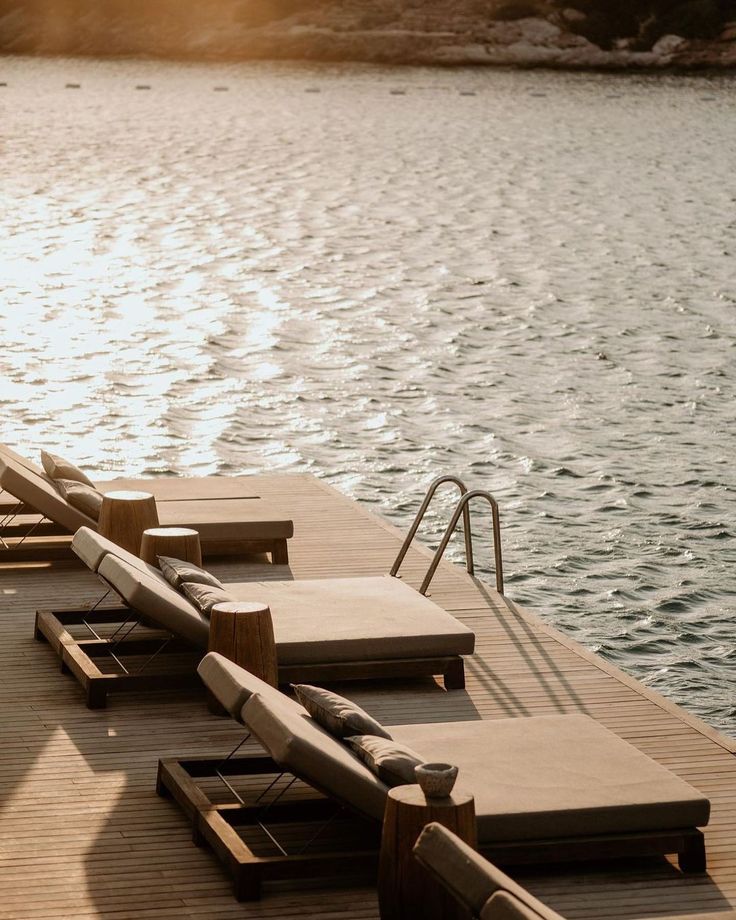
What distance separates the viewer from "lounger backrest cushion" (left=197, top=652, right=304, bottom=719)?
5.16 meters

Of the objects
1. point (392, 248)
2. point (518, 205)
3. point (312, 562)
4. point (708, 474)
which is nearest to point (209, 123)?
point (518, 205)

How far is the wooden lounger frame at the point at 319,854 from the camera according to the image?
16.3ft

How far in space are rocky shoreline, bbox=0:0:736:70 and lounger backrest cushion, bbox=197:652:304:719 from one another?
63949 millimetres

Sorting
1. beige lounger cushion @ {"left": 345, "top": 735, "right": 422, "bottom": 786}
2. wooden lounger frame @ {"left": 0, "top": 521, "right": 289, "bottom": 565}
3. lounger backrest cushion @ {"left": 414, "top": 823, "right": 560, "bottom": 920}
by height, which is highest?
lounger backrest cushion @ {"left": 414, "top": 823, "right": 560, "bottom": 920}

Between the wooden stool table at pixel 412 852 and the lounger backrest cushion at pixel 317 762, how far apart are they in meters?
0.32

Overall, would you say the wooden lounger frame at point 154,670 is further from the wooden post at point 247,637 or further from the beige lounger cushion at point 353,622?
the wooden post at point 247,637

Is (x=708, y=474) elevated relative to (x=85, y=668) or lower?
lower

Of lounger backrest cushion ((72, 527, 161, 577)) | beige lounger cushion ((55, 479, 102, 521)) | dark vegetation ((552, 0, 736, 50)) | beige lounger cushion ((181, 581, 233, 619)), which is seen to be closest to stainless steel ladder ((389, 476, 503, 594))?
beige lounger cushion ((181, 581, 233, 619))

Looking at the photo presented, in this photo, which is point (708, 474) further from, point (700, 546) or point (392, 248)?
point (392, 248)

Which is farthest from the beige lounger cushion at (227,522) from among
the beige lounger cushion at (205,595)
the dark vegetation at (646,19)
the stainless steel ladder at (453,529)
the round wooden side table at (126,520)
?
the dark vegetation at (646,19)

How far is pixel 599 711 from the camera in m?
6.82

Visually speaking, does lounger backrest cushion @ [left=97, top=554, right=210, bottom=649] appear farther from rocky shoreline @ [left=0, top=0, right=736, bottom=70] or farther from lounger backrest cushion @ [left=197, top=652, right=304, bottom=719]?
rocky shoreline @ [left=0, top=0, right=736, bottom=70]

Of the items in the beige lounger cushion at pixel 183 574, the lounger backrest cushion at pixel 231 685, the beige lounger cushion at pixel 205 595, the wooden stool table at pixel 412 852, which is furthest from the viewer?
the beige lounger cushion at pixel 183 574

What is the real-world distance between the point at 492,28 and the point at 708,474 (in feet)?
186
